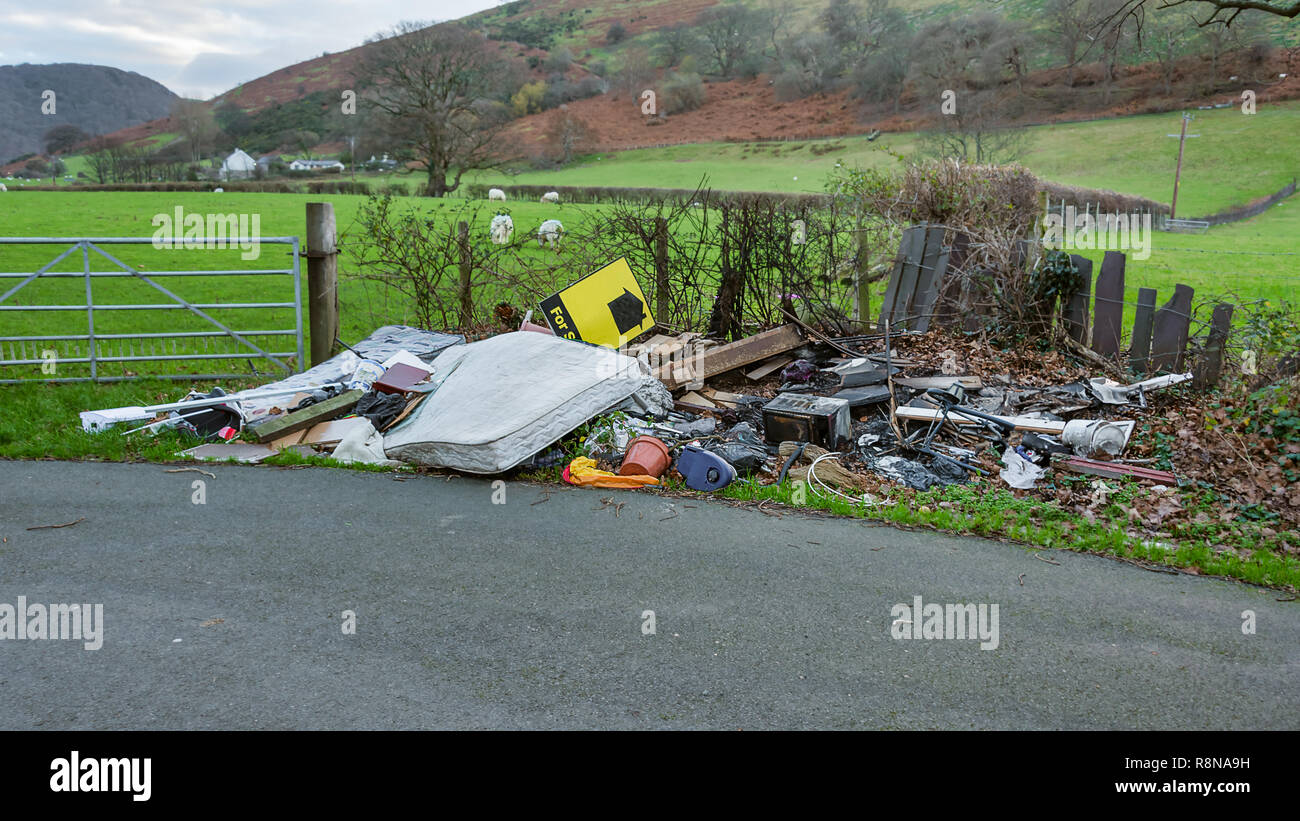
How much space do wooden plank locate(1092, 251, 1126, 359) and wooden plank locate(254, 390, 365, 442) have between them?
842cm

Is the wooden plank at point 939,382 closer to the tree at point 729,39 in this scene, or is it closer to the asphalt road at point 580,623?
the asphalt road at point 580,623

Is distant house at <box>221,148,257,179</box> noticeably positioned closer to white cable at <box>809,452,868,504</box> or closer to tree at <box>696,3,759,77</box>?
tree at <box>696,3,759,77</box>

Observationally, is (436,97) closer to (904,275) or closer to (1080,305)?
(904,275)

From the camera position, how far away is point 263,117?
14925cm

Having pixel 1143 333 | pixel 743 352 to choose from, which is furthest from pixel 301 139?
pixel 1143 333

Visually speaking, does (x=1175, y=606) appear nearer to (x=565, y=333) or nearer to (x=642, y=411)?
(x=642, y=411)

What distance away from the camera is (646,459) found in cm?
764

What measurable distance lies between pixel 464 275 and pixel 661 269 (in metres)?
2.71

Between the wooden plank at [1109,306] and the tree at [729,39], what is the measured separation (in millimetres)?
155255

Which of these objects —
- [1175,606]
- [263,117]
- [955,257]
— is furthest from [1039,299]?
[263,117]

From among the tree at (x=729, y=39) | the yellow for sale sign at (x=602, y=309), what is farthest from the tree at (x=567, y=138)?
the yellow for sale sign at (x=602, y=309)

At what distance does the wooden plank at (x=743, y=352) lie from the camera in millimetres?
9680

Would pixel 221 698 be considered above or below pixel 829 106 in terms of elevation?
below

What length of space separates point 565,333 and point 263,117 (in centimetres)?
16183
